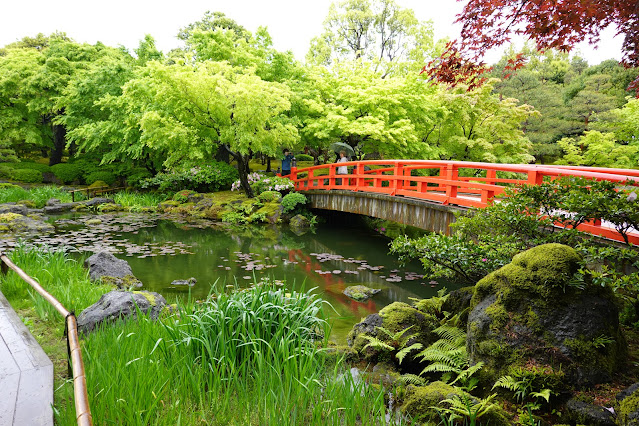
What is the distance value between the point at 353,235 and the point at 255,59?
7.91 metres

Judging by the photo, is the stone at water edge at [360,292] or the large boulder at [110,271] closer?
the large boulder at [110,271]

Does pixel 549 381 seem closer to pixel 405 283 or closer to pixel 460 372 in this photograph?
pixel 460 372

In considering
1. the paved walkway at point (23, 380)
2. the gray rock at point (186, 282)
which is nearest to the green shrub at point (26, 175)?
the gray rock at point (186, 282)

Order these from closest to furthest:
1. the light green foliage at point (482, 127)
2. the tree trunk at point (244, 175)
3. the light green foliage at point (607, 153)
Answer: the light green foliage at point (607, 153), the light green foliage at point (482, 127), the tree trunk at point (244, 175)

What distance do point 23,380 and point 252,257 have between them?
239 inches

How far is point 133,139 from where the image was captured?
15.8m

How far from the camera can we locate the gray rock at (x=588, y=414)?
8.09ft

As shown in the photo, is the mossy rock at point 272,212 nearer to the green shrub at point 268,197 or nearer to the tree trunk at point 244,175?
the green shrub at point 268,197

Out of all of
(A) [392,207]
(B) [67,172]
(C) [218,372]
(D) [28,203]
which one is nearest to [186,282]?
(C) [218,372]

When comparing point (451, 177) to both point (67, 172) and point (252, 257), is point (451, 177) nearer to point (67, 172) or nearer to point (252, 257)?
point (252, 257)

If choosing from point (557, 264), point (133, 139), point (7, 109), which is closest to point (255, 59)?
point (133, 139)

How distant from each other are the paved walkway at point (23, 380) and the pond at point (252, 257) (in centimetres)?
201

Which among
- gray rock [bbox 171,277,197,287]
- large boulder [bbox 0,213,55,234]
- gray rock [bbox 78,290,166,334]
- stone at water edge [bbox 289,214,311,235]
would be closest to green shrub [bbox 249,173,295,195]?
stone at water edge [bbox 289,214,311,235]

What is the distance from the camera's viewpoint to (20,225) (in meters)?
10.2
